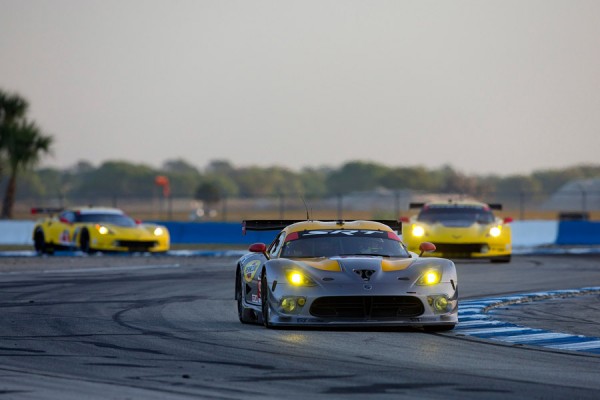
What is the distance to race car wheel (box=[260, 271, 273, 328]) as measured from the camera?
13.6 meters

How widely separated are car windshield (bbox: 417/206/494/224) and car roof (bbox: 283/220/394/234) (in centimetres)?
1406

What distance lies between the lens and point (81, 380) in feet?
31.3

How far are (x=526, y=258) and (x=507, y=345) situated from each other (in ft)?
63.2

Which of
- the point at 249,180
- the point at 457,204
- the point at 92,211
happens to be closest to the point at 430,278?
the point at 457,204

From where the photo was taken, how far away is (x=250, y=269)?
1483 cm

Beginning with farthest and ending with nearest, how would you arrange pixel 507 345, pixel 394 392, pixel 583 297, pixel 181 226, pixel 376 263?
1. pixel 181 226
2. pixel 583 297
3. pixel 376 263
4. pixel 507 345
5. pixel 394 392

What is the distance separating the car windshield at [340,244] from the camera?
14438mm

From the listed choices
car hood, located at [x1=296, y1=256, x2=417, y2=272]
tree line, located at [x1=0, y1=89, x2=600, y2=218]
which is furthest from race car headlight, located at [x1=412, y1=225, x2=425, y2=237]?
tree line, located at [x1=0, y1=89, x2=600, y2=218]

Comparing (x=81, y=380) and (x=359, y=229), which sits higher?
(x=359, y=229)

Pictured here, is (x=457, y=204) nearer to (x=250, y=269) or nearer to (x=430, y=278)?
(x=250, y=269)

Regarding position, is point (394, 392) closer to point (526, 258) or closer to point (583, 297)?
point (583, 297)

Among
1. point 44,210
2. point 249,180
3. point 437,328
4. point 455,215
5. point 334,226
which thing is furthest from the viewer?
point 249,180

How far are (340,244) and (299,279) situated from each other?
3.98 feet

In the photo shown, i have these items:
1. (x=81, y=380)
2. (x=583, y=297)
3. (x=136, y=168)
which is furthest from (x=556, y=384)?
(x=136, y=168)
